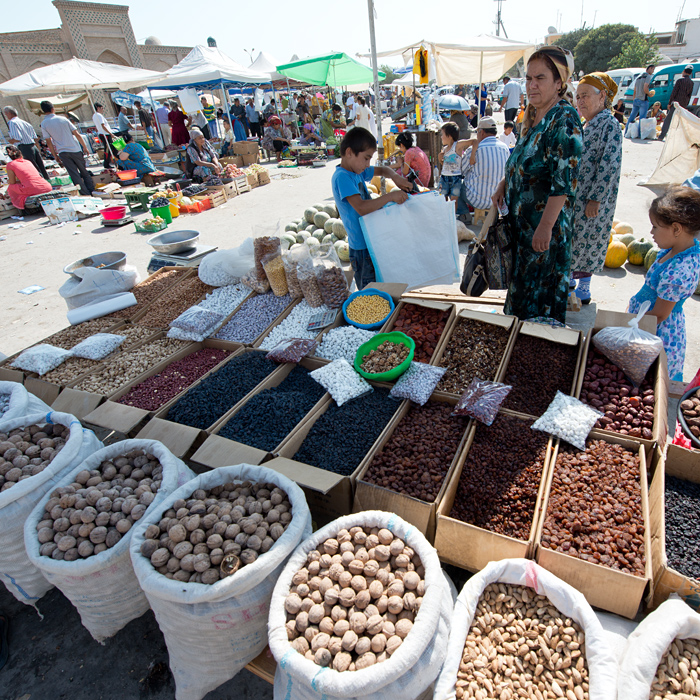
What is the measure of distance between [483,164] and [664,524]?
4691mm

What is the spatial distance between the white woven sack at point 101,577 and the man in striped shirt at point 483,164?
16.3 feet

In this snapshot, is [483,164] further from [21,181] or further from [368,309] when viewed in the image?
[21,181]

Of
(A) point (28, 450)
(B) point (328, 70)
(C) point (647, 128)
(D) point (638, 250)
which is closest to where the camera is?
(A) point (28, 450)

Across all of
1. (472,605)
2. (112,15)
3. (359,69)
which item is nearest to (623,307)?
(472,605)

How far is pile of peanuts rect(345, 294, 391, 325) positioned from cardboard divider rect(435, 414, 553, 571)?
1423 mm

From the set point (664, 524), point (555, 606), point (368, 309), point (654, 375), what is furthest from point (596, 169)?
point (555, 606)

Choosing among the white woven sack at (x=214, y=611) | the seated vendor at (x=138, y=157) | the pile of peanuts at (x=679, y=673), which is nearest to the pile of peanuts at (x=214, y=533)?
the white woven sack at (x=214, y=611)

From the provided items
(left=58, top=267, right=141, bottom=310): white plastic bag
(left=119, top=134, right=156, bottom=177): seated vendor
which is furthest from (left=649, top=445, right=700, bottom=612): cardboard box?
(left=119, top=134, right=156, bottom=177): seated vendor

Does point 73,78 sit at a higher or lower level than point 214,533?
higher

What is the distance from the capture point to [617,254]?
4965mm

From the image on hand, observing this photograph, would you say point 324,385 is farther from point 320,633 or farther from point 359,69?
point 359,69

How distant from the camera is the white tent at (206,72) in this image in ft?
41.2

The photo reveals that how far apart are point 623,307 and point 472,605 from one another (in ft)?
12.4

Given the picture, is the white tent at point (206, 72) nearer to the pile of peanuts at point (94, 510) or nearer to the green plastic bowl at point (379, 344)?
the green plastic bowl at point (379, 344)
